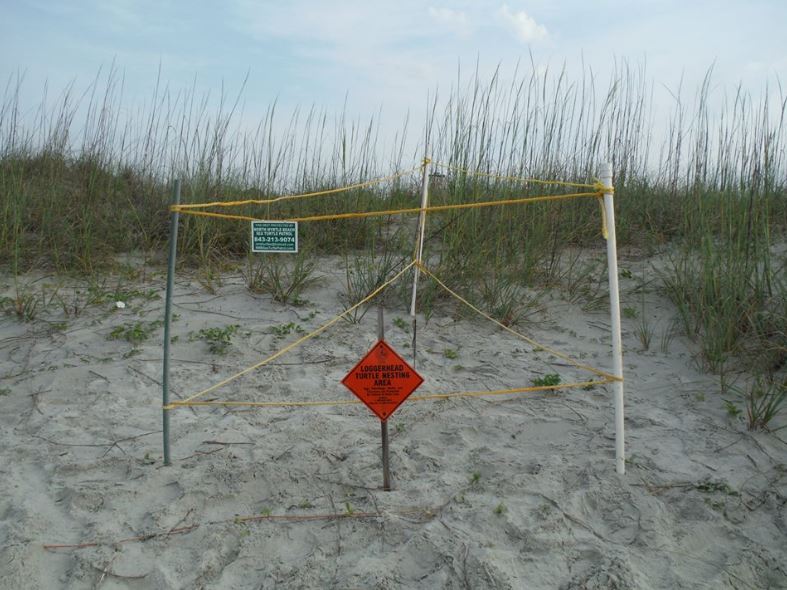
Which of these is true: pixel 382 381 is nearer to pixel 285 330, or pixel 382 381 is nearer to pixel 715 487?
pixel 715 487

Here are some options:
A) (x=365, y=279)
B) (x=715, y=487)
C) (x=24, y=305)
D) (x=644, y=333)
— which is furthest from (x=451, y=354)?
(x=24, y=305)

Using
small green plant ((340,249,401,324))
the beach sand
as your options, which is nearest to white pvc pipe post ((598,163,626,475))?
the beach sand

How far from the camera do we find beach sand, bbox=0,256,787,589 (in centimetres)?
215

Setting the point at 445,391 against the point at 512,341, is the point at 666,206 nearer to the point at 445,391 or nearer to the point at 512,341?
the point at 512,341

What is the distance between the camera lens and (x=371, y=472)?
270 cm

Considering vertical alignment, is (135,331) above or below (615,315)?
below

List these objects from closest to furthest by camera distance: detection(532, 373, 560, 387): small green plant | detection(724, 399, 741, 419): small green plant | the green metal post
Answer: the green metal post → detection(724, 399, 741, 419): small green plant → detection(532, 373, 560, 387): small green plant

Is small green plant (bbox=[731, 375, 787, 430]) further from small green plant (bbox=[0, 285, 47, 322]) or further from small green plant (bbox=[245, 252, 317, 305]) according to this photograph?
small green plant (bbox=[0, 285, 47, 322])

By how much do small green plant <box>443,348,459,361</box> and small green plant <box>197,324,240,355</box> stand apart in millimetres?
1297

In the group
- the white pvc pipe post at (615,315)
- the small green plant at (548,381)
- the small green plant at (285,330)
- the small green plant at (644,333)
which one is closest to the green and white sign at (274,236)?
the white pvc pipe post at (615,315)

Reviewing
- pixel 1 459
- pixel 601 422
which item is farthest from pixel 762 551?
pixel 1 459

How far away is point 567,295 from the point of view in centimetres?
449

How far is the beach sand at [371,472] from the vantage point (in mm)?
2148

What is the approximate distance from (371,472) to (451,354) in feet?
4.05
